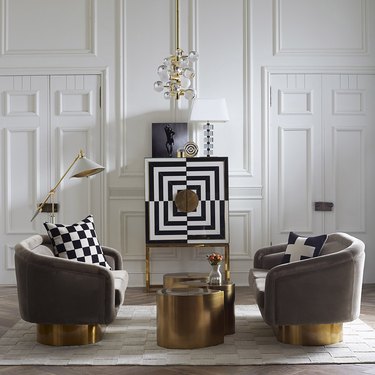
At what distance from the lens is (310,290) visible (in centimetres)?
455

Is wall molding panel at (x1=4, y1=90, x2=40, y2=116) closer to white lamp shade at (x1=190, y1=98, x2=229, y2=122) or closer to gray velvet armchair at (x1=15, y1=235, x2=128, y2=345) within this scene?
white lamp shade at (x1=190, y1=98, x2=229, y2=122)

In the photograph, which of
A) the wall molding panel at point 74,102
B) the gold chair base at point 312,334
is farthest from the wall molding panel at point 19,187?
the gold chair base at point 312,334

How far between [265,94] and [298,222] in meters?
1.40

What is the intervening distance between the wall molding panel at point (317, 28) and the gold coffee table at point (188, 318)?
374 centimetres

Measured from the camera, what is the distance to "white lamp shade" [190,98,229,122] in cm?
717

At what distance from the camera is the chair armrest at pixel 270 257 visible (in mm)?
5766

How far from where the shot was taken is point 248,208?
7516 millimetres

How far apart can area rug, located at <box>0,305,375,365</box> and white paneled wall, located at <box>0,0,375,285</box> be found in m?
2.33

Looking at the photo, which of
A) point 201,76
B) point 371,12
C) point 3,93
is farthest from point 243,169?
point 3,93

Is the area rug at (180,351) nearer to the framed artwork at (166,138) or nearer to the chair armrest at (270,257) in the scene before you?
the chair armrest at (270,257)

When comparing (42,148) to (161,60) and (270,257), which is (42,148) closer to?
(161,60)

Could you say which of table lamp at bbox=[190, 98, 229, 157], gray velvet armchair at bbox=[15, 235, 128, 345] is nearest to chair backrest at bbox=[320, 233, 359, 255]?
gray velvet armchair at bbox=[15, 235, 128, 345]

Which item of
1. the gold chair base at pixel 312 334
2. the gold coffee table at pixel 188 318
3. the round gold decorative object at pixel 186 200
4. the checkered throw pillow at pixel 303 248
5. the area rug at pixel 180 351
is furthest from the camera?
the round gold decorative object at pixel 186 200

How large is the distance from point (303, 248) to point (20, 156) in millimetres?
3581
